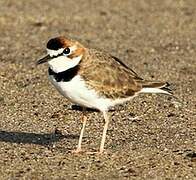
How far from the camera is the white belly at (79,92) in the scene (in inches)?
285

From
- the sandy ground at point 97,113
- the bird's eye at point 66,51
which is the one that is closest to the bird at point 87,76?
the bird's eye at point 66,51

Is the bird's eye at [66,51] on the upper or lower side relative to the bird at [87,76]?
upper

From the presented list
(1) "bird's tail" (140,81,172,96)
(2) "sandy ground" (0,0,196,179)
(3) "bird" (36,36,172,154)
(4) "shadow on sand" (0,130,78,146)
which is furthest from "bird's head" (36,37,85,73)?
(4) "shadow on sand" (0,130,78,146)

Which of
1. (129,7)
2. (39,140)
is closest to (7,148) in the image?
(39,140)

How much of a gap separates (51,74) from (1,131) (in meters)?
1.45

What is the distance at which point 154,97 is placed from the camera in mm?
9977

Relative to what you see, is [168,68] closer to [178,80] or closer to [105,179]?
[178,80]

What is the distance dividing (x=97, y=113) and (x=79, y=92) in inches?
79.1

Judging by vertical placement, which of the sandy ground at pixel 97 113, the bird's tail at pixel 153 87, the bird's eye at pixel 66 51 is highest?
the bird's eye at pixel 66 51

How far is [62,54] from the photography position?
741 cm

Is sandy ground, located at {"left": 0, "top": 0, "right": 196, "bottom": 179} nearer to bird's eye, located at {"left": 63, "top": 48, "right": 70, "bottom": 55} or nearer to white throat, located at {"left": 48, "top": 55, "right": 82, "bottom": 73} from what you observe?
white throat, located at {"left": 48, "top": 55, "right": 82, "bottom": 73}

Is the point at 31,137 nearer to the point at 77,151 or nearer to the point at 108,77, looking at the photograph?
the point at 77,151

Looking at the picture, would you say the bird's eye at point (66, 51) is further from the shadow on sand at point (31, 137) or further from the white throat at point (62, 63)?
the shadow on sand at point (31, 137)

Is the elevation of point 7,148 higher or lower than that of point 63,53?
lower
